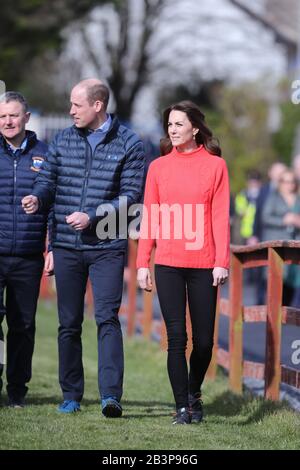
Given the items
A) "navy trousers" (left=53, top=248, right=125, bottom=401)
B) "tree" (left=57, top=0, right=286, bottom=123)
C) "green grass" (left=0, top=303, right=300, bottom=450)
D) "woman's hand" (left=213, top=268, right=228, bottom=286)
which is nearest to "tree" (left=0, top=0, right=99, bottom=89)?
"tree" (left=57, top=0, right=286, bottom=123)

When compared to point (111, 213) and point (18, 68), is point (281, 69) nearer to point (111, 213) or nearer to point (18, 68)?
point (18, 68)

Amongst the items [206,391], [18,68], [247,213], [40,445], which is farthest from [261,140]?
[40,445]

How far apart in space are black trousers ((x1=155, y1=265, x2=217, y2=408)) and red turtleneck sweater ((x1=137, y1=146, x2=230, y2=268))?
7 cm

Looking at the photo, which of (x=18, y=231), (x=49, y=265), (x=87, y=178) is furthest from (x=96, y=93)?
(x=49, y=265)

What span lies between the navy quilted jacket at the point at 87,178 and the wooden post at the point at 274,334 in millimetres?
1498

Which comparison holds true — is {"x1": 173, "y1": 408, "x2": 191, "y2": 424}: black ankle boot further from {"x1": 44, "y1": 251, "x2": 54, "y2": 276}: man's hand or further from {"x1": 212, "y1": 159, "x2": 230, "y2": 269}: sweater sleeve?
{"x1": 44, "y1": 251, "x2": 54, "y2": 276}: man's hand

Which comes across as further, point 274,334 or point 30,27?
point 30,27

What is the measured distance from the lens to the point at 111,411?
24.5 ft

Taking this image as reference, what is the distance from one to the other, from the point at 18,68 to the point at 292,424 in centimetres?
2228

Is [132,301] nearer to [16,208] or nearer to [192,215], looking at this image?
[16,208]

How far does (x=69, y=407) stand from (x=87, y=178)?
148 centimetres

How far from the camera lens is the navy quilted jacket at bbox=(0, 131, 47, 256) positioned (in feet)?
25.9

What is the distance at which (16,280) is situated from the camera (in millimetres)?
8000
